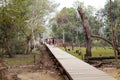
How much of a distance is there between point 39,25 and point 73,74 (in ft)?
134

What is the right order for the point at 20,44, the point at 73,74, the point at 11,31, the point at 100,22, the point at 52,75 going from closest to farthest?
the point at 73,74 < the point at 52,75 < the point at 11,31 < the point at 20,44 < the point at 100,22

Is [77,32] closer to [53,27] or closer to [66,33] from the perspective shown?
[66,33]

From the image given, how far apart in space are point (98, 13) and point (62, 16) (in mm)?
11763

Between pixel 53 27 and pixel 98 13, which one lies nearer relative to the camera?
pixel 98 13

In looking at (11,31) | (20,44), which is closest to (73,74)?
(11,31)

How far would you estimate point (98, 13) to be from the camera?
242 feet

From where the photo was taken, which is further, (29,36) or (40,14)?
(40,14)

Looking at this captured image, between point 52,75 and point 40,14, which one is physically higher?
point 40,14

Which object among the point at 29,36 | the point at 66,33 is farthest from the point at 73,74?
the point at 66,33

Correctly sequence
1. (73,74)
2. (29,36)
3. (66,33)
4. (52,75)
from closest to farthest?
(73,74), (52,75), (29,36), (66,33)

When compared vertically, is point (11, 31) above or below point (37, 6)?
below

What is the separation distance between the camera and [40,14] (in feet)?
160

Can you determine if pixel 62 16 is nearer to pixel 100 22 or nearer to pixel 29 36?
pixel 100 22

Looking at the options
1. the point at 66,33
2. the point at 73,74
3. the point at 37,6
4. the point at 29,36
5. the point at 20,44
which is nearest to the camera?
the point at 73,74
